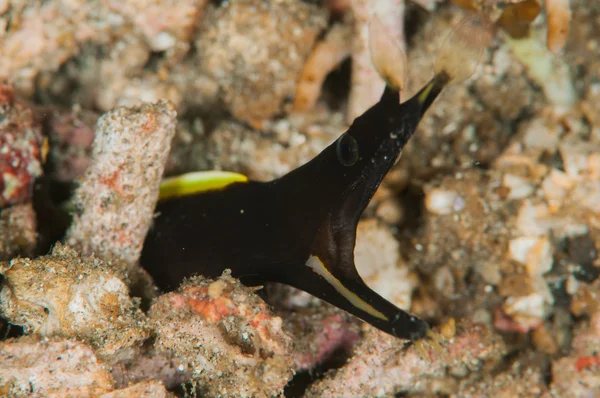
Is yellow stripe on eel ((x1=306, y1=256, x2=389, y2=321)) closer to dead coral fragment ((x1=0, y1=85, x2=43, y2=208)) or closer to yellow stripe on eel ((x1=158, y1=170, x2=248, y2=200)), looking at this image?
yellow stripe on eel ((x1=158, y1=170, x2=248, y2=200))

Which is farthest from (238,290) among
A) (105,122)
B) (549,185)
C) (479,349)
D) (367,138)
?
(549,185)

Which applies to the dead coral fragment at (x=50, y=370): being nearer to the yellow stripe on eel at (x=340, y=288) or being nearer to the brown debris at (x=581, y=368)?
the yellow stripe on eel at (x=340, y=288)

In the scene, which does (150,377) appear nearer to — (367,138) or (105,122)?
(105,122)

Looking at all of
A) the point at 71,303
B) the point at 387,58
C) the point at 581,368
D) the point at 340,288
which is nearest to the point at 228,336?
the point at 340,288

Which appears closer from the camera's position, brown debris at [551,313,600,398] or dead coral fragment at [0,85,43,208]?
dead coral fragment at [0,85,43,208]

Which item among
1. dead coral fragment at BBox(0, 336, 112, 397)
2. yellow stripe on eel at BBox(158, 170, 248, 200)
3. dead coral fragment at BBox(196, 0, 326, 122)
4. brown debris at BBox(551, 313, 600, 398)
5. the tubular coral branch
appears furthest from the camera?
dead coral fragment at BBox(196, 0, 326, 122)

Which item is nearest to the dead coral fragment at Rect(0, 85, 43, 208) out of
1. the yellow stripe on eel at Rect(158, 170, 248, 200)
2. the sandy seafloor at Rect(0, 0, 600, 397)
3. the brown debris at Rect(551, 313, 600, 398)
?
the sandy seafloor at Rect(0, 0, 600, 397)
